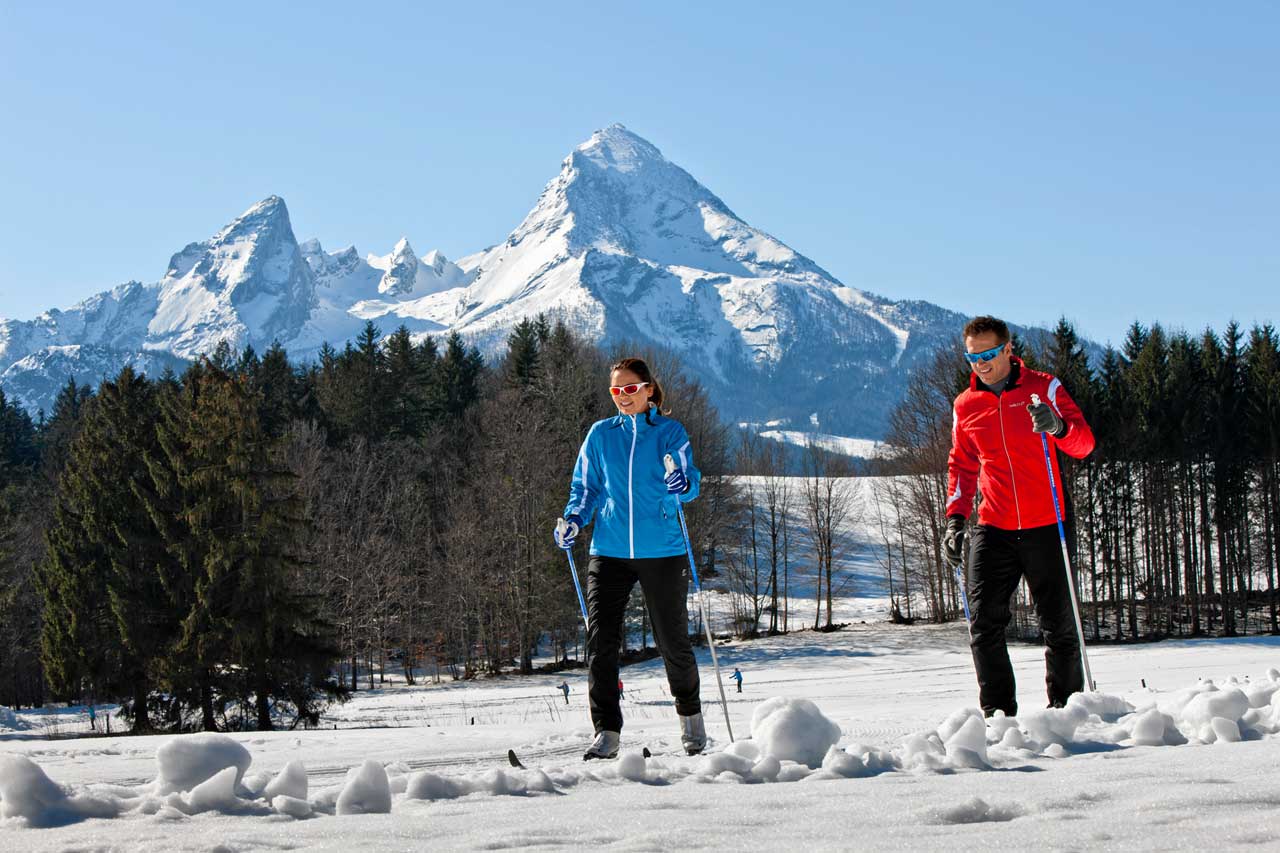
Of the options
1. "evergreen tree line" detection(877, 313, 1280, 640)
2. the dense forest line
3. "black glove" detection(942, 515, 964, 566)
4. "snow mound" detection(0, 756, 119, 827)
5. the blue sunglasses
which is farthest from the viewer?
"evergreen tree line" detection(877, 313, 1280, 640)

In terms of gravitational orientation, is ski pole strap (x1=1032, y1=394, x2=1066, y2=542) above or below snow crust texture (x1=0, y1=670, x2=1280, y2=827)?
above

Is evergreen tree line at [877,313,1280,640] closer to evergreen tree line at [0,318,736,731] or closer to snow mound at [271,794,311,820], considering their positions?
evergreen tree line at [0,318,736,731]

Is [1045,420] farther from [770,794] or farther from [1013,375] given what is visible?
[770,794]

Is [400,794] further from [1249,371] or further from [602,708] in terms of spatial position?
[1249,371]

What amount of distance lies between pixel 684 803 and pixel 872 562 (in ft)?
226

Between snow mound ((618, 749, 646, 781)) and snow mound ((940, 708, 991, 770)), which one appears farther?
snow mound ((618, 749, 646, 781))

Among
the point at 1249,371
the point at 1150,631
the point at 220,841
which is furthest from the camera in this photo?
the point at 1249,371

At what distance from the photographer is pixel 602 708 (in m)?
5.61

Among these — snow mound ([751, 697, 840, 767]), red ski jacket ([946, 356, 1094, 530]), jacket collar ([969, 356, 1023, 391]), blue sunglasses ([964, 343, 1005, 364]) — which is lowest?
snow mound ([751, 697, 840, 767])

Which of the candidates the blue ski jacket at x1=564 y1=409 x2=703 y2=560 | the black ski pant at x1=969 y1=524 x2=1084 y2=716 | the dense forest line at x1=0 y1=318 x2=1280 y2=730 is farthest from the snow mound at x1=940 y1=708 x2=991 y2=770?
the dense forest line at x1=0 y1=318 x2=1280 y2=730

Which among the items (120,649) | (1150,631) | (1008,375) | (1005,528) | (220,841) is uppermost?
(1008,375)

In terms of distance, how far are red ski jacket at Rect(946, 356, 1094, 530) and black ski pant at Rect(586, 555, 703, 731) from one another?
164 centimetres

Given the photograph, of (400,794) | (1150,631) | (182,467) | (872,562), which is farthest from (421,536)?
(400,794)

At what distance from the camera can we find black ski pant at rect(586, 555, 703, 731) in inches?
222
